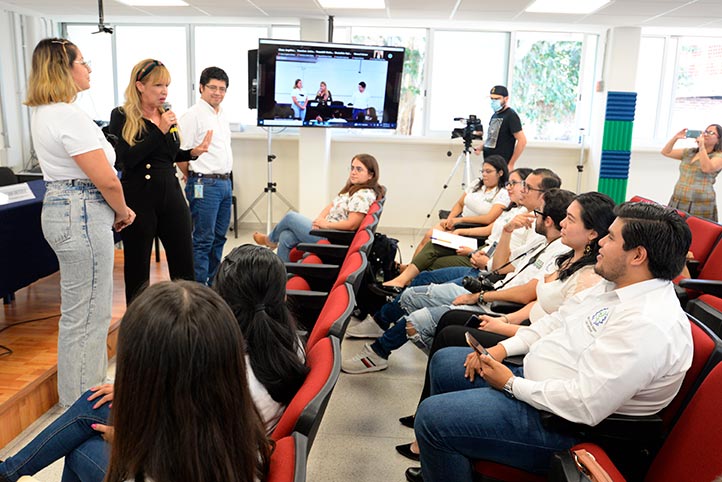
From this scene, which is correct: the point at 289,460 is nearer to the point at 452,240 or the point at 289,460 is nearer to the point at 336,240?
the point at 336,240

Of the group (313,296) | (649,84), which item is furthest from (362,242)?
(649,84)

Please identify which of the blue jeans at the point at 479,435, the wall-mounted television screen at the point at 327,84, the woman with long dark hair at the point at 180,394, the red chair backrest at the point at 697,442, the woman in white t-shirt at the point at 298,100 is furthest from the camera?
the woman in white t-shirt at the point at 298,100

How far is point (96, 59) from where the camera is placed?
716 cm

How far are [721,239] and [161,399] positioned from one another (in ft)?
10.2

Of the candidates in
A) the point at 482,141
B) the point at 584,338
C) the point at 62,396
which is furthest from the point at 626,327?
the point at 482,141

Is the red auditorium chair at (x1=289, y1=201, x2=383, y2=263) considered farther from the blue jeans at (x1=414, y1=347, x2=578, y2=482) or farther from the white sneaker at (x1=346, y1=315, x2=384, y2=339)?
the blue jeans at (x1=414, y1=347, x2=578, y2=482)

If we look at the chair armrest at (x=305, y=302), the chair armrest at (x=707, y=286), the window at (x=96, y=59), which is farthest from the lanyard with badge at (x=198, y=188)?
the window at (x=96, y=59)

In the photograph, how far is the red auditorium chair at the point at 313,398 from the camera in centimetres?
122

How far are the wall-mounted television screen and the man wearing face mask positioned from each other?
40.0 inches

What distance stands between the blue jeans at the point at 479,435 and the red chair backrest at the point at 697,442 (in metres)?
0.23

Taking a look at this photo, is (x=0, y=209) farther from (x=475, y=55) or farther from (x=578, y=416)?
(x=475, y=55)

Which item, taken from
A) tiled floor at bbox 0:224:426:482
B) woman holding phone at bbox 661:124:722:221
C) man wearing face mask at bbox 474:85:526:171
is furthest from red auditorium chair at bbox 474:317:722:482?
man wearing face mask at bbox 474:85:526:171

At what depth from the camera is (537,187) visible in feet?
10.4

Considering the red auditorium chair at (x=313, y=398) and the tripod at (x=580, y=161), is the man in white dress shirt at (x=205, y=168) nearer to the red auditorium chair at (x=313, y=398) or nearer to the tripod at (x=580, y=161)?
the red auditorium chair at (x=313, y=398)
